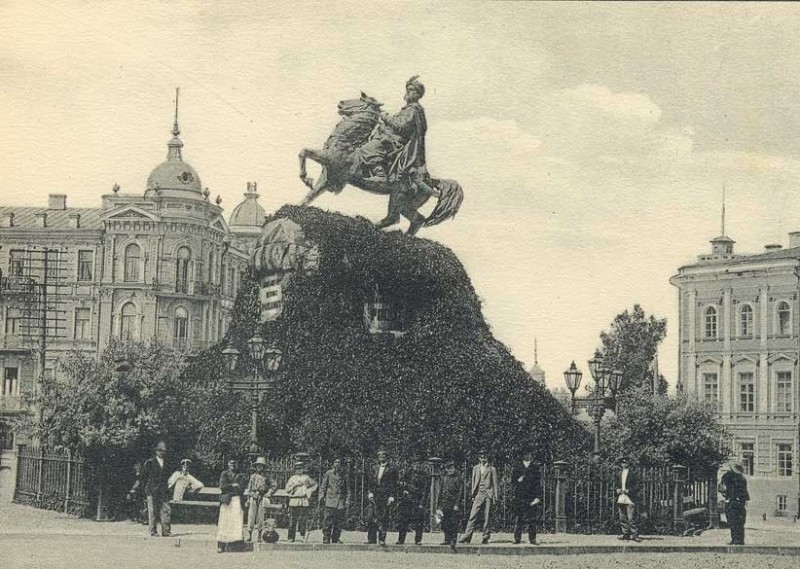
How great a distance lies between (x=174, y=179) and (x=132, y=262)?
413cm

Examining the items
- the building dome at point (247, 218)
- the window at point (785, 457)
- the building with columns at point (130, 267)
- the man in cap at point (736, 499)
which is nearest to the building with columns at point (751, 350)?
the window at point (785, 457)

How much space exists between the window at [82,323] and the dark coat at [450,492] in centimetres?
3279

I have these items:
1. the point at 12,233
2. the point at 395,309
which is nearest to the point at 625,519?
the point at 395,309

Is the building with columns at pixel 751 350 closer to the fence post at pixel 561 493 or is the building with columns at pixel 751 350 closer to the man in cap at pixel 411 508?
the fence post at pixel 561 493

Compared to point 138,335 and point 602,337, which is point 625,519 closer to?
point 602,337

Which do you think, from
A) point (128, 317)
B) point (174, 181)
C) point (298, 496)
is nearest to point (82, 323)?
point (128, 317)

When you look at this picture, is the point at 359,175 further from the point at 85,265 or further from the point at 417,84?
the point at 85,265

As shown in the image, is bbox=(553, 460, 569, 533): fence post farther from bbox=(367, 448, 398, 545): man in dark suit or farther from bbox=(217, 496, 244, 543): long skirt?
bbox=(217, 496, 244, 543): long skirt

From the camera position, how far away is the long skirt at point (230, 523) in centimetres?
1386

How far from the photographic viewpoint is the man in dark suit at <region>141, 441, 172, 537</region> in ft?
50.6

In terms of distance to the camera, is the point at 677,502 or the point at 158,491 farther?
the point at 677,502

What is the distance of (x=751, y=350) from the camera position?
37.7 metres

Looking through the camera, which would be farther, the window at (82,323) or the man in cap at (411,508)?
the window at (82,323)

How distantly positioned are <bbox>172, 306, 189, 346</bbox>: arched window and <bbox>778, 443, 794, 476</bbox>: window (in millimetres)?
Answer: 22675
